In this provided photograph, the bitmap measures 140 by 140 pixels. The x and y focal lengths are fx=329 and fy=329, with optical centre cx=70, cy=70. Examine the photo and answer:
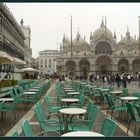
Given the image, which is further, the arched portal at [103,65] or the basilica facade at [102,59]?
the basilica facade at [102,59]

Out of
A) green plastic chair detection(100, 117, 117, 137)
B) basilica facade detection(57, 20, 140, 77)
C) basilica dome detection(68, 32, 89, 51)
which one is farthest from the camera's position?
basilica dome detection(68, 32, 89, 51)

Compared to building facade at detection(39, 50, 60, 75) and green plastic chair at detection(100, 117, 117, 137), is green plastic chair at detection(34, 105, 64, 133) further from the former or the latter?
building facade at detection(39, 50, 60, 75)

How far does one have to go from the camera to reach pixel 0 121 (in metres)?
11.6

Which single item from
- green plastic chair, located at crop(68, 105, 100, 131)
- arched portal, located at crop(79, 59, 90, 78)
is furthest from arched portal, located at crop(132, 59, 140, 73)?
green plastic chair, located at crop(68, 105, 100, 131)

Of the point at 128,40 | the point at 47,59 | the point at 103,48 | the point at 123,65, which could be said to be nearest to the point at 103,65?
the point at 103,48

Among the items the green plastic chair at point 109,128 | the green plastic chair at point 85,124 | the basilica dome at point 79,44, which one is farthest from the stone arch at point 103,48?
the green plastic chair at point 109,128

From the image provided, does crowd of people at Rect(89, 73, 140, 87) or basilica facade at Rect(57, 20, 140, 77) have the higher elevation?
basilica facade at Rect(57, 20, 140, 77)

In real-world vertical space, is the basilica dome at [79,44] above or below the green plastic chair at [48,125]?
above

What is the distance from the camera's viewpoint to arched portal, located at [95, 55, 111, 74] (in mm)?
93688

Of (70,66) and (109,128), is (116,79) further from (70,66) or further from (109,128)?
(70,66)

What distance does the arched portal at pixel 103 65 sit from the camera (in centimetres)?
9369

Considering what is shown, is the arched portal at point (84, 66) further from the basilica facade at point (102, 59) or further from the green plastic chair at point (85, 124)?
the green plastic chair at point (85, 124)

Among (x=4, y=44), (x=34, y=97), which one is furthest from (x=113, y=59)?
(x=34, y=97)

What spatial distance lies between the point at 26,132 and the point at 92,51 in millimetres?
91403
